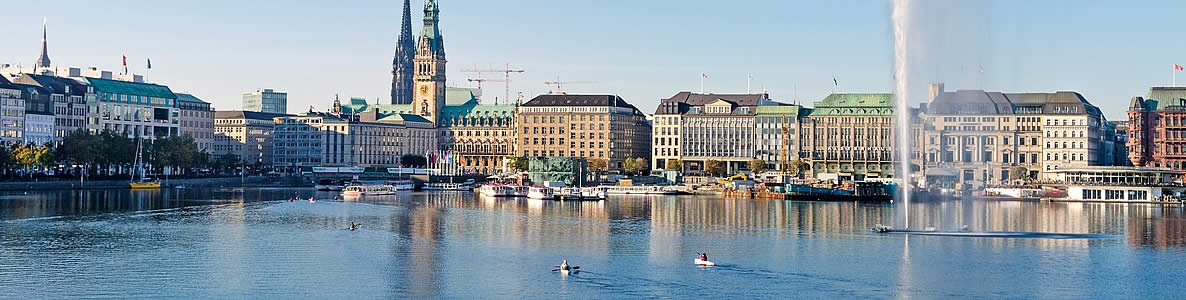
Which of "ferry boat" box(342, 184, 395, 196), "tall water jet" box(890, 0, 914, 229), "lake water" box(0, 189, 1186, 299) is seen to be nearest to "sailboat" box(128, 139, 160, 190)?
"ferry boat" box(342, 184, 395, 196)

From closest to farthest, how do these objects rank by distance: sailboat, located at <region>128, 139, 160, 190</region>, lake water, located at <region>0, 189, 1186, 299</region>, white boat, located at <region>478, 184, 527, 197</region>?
lake water, located at <region>0, 189, 1186, 299</region>
sailboat, located at <region>128, 139, 160, 190</region>
white boat, located at <region>478, 184, 527, 197</region>

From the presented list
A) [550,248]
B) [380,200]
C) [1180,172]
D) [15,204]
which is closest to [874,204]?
[1180,172]

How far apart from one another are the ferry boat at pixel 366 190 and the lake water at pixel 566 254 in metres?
49.7

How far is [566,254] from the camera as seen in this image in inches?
3125

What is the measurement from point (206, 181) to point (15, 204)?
72.5 m

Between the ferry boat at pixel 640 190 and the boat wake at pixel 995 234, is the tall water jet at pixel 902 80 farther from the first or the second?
the ferry boat at pixel 640 190

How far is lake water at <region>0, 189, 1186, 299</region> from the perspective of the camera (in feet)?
208

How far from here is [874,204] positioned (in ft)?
514

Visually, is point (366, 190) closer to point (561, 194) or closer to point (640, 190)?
point (561, 194)

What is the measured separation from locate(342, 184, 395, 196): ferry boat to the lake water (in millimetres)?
49655

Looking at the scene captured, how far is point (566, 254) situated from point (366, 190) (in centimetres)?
11015

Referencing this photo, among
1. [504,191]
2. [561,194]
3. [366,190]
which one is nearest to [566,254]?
[561,194]

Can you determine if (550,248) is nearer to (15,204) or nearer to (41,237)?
(41,237)

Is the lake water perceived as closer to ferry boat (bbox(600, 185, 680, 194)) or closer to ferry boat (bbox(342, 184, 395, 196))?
ferry boat (bbox(342, 184, 395, 196))
